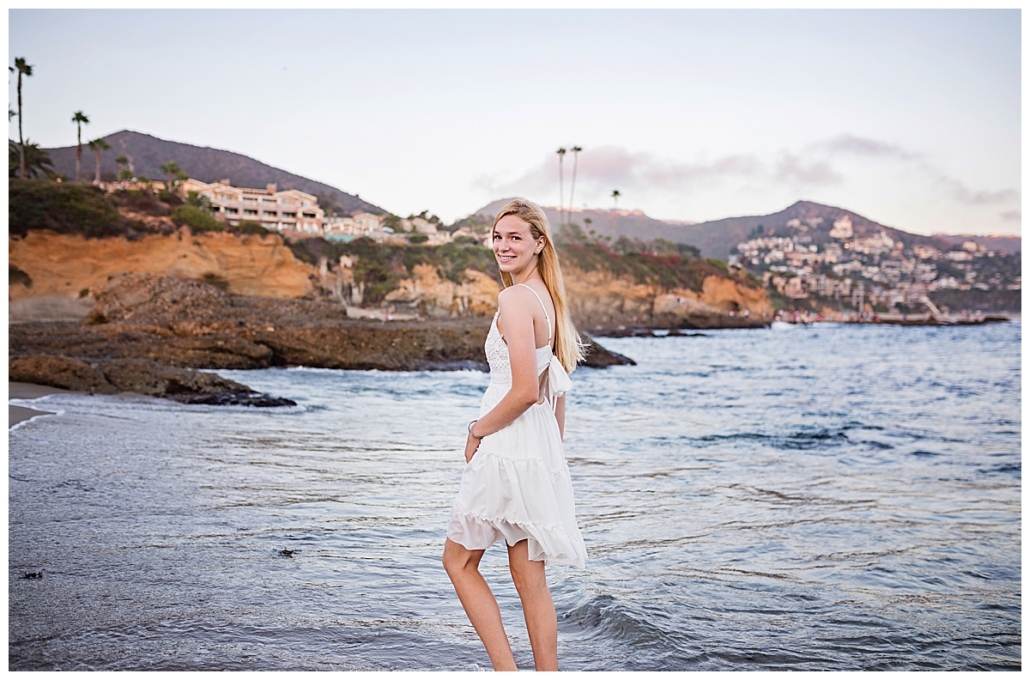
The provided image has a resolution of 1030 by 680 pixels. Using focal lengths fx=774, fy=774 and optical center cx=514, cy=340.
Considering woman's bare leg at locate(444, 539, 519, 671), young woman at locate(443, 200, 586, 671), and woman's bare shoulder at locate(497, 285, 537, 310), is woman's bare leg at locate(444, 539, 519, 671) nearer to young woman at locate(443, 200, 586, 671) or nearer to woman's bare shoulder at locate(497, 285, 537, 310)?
young woman at locate(443, 200, 586, 671)

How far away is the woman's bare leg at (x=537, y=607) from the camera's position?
232cm

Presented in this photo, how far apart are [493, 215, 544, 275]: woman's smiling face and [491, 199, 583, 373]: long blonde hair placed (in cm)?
2

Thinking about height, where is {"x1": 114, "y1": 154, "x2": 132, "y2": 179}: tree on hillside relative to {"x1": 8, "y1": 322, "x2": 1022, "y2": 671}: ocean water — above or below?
above

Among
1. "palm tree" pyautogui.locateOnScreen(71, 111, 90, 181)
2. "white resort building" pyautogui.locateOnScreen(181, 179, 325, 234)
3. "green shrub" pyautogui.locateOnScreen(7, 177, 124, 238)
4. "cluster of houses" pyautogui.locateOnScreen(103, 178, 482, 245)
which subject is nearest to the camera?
"green shrub" pyautogui.locateOnScreen(7, 177, 124, 238)

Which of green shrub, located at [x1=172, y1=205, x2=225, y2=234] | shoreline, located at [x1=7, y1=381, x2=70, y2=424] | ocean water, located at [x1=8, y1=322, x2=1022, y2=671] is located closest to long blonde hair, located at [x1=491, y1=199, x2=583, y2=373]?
ocean water, located at [x1=8, y1=322, x2=1022, y2=671]

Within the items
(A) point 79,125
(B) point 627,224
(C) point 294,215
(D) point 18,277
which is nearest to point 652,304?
(B) point 627,224

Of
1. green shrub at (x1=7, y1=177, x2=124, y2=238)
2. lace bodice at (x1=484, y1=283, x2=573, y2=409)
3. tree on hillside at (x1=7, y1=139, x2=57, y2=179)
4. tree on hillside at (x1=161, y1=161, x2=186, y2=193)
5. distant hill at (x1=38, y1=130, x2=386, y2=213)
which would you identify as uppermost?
distant hill at (x1=38, y1=130, x2=386, y2=213)

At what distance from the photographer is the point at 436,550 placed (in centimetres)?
424

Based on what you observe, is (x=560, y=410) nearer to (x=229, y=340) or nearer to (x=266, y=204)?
(x=229, y=340)

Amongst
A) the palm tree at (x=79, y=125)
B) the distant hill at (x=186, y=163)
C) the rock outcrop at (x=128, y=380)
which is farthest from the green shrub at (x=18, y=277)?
the rock outcrop at (x=128, y=380)

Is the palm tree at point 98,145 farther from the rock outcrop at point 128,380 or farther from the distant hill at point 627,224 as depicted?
the rock outcrop at point 128,380

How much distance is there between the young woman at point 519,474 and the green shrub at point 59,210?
3320 cm

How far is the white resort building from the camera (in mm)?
53406

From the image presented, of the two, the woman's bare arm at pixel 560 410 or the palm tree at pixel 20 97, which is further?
the palm tree at pixel 20 97
